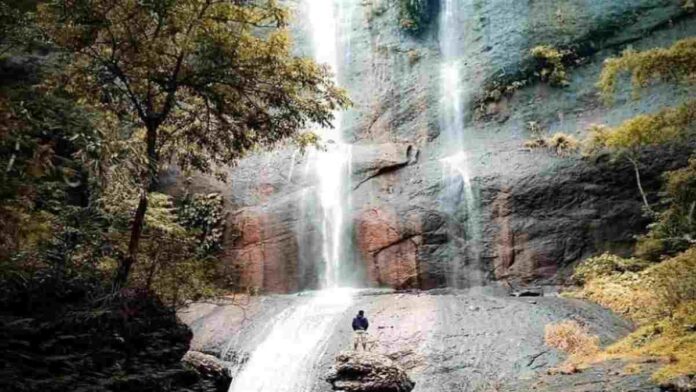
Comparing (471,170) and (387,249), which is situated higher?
(471,170)

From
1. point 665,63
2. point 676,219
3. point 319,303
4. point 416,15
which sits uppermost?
point 416,15

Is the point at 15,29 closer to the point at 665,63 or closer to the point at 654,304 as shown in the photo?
the point at 665,63

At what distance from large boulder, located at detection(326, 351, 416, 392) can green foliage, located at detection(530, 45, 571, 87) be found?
13.8 meters

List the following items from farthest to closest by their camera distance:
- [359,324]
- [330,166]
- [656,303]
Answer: [330,166] → [359,324] → [656,303]

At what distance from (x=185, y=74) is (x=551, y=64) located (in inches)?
635

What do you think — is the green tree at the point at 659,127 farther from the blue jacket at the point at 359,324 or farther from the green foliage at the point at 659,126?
the blue jacket at the point at 359,324

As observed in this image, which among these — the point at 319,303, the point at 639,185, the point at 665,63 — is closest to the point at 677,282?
the point at 665,63

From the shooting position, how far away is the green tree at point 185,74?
7852 mm

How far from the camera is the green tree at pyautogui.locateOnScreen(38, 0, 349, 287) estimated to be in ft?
25.8

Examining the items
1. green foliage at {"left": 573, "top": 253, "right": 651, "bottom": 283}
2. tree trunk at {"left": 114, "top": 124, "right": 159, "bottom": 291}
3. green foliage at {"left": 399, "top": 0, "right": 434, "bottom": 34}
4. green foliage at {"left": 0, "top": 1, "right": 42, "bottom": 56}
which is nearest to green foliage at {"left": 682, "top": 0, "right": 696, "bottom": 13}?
green foliage at {"left": 399, "top": 0, "right": 434, "bottom": 34}

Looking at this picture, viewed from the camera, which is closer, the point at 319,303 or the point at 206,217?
the point at 319,303

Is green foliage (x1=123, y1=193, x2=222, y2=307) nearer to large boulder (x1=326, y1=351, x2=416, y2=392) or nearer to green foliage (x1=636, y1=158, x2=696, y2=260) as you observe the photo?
large boulder (x1=326, y1=351, x2=416, y2=392)

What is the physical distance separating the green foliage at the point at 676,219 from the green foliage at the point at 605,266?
1.05 ft

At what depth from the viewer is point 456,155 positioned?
2031 cm
